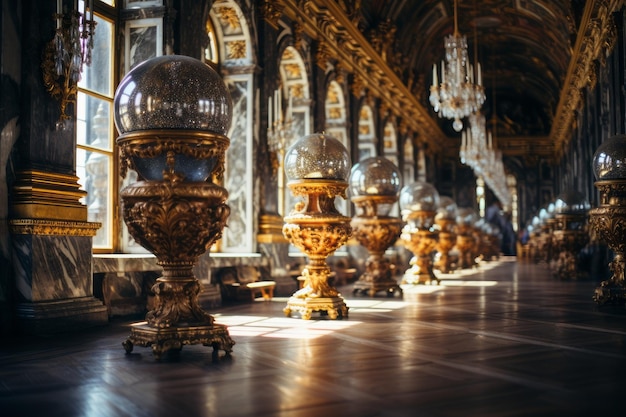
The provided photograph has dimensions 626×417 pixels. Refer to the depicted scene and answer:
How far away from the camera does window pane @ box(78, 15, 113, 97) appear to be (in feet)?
27.1

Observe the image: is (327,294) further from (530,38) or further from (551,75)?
(551,75)

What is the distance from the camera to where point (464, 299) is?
942 cm

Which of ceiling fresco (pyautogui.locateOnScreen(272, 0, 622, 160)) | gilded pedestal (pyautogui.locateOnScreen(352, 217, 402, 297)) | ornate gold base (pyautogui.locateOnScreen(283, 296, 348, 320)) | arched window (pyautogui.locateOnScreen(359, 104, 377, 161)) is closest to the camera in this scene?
ornate gold base (pyautogui.locateOnScreen(283, 296, 348, 320))

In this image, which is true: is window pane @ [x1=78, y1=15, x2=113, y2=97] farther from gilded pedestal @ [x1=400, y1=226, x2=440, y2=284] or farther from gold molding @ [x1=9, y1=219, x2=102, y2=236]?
gilded pedestal @ [x1=400, y1=226, x2=440, y2=284]

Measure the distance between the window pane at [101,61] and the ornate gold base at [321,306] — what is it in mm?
3448

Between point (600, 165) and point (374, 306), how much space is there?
3.19 metres

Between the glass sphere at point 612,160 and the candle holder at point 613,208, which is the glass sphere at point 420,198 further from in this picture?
the glass sphere at point 612,160

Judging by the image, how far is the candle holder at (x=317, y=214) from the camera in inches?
282

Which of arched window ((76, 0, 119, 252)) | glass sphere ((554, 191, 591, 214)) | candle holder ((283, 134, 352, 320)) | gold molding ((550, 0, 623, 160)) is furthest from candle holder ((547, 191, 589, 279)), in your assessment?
arched window ((76, 0, 119, 252))

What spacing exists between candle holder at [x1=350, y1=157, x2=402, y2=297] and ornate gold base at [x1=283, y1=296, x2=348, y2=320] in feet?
8.40

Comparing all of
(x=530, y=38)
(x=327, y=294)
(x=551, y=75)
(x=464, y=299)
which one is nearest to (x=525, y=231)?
(x=551, y=75)

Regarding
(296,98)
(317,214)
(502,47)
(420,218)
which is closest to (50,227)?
(317,214)

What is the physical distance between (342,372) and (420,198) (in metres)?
8.94

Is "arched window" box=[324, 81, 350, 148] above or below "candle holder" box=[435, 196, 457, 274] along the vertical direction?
above
